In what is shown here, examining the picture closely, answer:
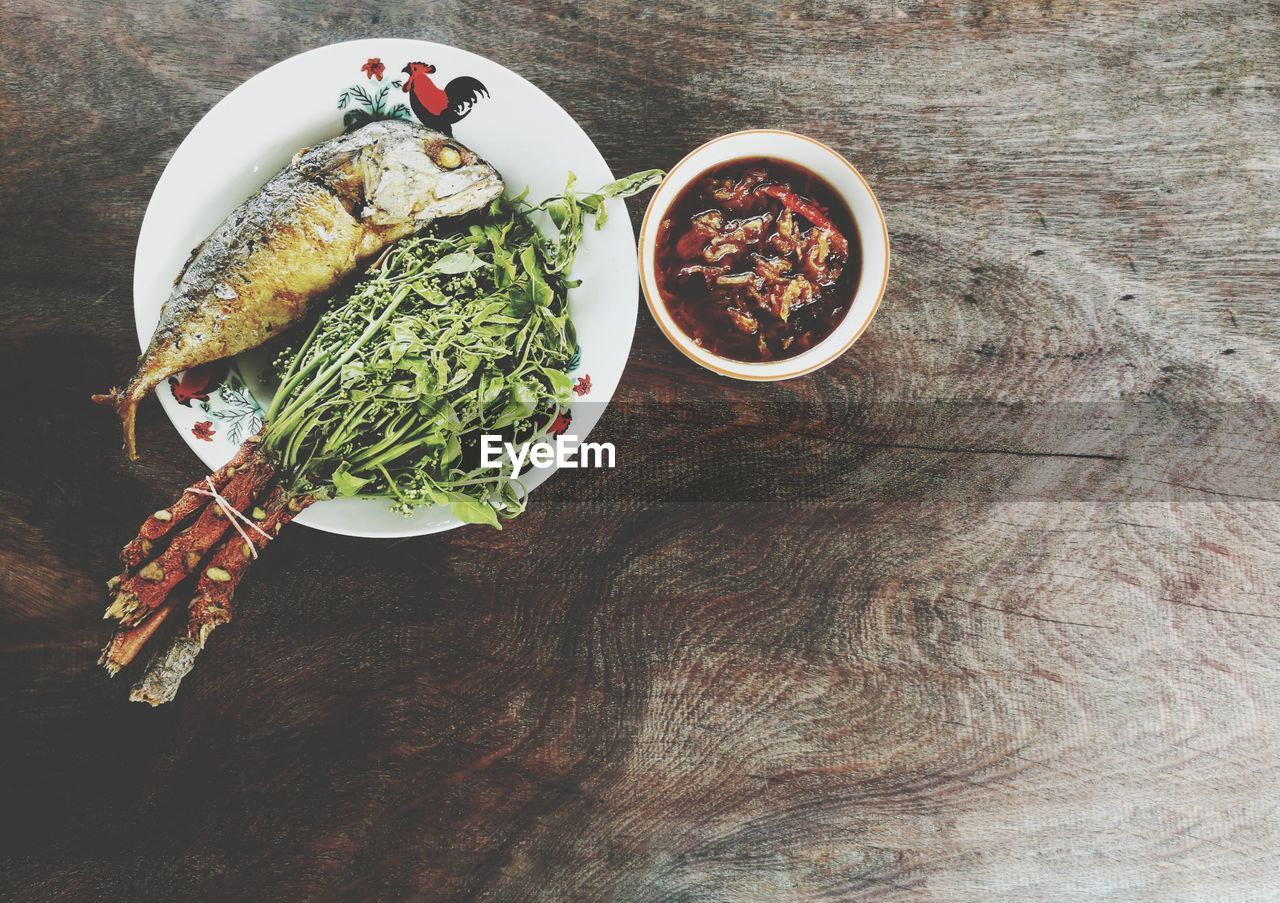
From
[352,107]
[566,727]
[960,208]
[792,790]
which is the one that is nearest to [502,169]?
[352,107]

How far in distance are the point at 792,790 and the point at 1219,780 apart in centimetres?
79

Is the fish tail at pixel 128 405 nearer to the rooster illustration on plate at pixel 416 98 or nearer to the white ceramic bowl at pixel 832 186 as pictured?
the rooster illustration on plate at pixel 416 98

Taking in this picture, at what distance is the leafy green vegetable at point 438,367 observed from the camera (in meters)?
1.13

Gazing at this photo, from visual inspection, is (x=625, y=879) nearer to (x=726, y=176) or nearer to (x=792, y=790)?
(x=792, y=790)

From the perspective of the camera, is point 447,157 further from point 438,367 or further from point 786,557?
point 786,557

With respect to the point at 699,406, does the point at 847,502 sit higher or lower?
lower

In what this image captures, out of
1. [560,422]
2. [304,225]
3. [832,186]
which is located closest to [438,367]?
[560,422]

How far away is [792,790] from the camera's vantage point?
54.7 inches

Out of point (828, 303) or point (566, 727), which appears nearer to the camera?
point (828, 303)

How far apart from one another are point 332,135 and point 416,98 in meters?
0.16

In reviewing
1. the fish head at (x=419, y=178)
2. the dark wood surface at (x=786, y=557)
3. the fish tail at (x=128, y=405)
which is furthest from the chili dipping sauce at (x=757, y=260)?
the fish tail at (x=128, y=405)

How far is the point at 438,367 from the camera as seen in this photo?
1.12 m

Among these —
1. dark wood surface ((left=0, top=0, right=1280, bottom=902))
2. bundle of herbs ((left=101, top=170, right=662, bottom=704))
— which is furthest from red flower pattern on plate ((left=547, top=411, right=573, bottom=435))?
dark wood surface ((left=0, top=0, right=1280, bottom=902))

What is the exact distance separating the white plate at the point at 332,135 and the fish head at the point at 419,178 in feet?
0.19
